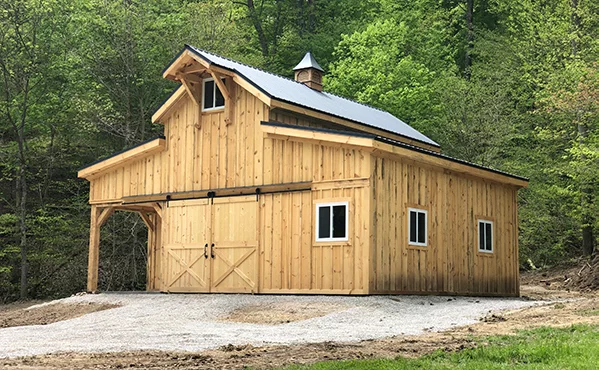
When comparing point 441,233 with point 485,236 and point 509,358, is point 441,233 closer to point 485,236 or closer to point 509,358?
point 485,236

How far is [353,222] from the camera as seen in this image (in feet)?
56.0

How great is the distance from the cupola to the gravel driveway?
28.5ft

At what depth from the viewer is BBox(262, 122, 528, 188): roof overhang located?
659 inches

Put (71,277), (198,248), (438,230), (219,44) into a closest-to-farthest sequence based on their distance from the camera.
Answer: (438,230) < (198,248) < (71,277) < (219,44)

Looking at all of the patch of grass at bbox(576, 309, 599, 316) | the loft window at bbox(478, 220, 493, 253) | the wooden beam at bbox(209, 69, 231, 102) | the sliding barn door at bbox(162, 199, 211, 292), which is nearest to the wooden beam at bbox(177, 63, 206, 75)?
the wooden beam at bbox(209, 69, 231, 102)

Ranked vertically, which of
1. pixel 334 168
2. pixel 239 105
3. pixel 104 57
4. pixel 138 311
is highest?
pixel 104 57

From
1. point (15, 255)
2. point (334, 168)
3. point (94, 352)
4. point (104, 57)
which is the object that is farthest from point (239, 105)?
point (15, 255)

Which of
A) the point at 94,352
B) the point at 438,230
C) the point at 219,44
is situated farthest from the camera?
the point at 219,44

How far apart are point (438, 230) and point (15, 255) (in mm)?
19453

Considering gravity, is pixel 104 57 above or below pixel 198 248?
above

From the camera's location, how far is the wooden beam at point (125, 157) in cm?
2175

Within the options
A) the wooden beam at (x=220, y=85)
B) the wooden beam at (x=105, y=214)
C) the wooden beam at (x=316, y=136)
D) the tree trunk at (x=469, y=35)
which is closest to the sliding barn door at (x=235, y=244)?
the wooden beam at (x=316, y=136)

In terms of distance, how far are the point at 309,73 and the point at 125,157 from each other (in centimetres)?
670

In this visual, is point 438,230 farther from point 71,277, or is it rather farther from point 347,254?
point 71,277
